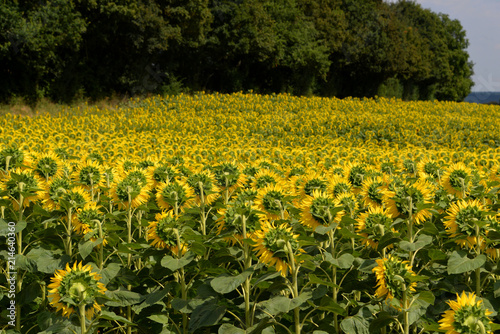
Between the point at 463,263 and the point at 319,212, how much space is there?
2.86 ft

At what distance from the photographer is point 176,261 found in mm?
2930

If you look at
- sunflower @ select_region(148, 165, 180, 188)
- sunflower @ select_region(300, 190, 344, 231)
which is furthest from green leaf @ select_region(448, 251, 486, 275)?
sunflower @ select_region(148, 165, 180, 188)

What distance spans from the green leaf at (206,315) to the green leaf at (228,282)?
197 millimetres

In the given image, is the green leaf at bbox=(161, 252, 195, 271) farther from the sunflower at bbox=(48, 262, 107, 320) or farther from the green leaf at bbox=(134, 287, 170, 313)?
the sunflower at bbox=(48, 262, 107, 320)

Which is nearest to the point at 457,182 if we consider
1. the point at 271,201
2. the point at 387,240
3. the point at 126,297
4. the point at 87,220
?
the point at 387,240

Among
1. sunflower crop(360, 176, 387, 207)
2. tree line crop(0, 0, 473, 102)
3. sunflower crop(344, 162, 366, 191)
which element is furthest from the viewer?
tree line crop(0, 0, 473, 102)

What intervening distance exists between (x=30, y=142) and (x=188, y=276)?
5.49 metres

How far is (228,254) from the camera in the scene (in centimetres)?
295

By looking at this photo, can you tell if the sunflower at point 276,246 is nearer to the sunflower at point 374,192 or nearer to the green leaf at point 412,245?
the green leaf at point 412,245

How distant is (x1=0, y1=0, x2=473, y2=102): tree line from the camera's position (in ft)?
66.4

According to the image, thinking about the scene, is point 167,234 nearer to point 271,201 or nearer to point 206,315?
point 206,315

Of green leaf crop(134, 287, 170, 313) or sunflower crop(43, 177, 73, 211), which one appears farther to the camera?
sunflower crop(43, 177, 73, 211)

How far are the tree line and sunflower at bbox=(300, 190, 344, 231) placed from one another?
18000 mm

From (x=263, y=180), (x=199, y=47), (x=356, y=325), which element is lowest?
(x=356, y=325)
